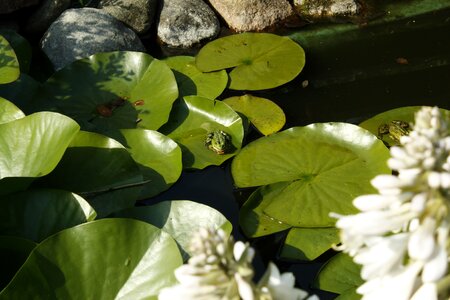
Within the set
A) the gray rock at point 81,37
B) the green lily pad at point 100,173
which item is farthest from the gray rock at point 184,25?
the green lily pad at point 100,173

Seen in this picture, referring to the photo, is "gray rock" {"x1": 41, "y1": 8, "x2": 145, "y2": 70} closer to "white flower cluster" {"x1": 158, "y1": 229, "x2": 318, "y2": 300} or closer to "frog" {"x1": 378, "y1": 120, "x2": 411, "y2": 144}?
"frog" {"x1": 378, "y1": 120, "x2": 411, "y2": 144}

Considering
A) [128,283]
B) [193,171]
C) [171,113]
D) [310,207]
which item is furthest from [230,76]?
[128,283]

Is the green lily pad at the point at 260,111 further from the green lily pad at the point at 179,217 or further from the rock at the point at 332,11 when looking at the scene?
the rock at the point at 332,11

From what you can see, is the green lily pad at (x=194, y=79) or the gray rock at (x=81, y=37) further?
the gray rock at (x=81, y=37)

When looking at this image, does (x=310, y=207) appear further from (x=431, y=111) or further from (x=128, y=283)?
(x=431, y=111)

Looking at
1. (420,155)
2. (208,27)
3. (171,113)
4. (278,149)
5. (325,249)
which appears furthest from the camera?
(208,27)

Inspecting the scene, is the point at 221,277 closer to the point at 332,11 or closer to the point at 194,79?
the point at 194,79
